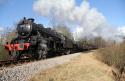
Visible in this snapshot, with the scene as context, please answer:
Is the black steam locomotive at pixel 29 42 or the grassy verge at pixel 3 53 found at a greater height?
the black steam locomotive at pixel 29 42

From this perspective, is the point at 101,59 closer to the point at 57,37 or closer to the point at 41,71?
the point at 57,37

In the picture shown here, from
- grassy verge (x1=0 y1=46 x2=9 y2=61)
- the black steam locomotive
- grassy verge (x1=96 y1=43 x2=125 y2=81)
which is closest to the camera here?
the black steam locomotive

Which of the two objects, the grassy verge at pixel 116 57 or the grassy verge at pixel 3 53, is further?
the grassy verge at pixel 3 53

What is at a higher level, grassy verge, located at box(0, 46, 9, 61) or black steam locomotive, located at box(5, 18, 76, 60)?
black steam locomotive, located at box(5, 18, 76, 60)

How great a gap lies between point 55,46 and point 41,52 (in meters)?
3.80

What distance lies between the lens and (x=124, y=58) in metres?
23.9

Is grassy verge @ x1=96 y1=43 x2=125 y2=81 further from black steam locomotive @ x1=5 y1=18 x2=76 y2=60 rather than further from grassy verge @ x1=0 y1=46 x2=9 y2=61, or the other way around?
grassy verge @ x1=0 y1=46 x2=9 y2=61

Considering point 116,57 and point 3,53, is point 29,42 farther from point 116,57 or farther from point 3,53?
point 116,57

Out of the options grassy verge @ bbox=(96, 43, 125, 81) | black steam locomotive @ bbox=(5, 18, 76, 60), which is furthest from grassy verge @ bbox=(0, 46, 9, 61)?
grassy verge @ bbox=(96, 43, 125, 81)

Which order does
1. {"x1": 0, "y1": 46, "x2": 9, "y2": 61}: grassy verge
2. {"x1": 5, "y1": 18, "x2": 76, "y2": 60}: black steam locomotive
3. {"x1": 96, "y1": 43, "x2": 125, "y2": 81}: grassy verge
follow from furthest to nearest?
{"x1": 0, "y1": 46, "x2": 9, "y2": 61}: grassy verge
{"x1": 96, "y1": 43, "x2": 125, "y2": 81}: grassy verge
{"x1": 5, "y1": 18, "x2": 76, "y2": 60}: black steam locomotive

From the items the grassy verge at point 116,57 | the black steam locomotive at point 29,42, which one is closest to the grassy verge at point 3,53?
the black steam locomotive at point 29,42

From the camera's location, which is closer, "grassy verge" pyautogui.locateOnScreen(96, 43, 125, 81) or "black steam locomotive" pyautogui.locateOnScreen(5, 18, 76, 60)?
"black steam locomotive" pyautogui.locateOnScreen(5, 18, 76, 60)

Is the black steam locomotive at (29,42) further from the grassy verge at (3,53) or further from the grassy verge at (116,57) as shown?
the grassy verge at (116,57)

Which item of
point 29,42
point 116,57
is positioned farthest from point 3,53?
point 116,57
